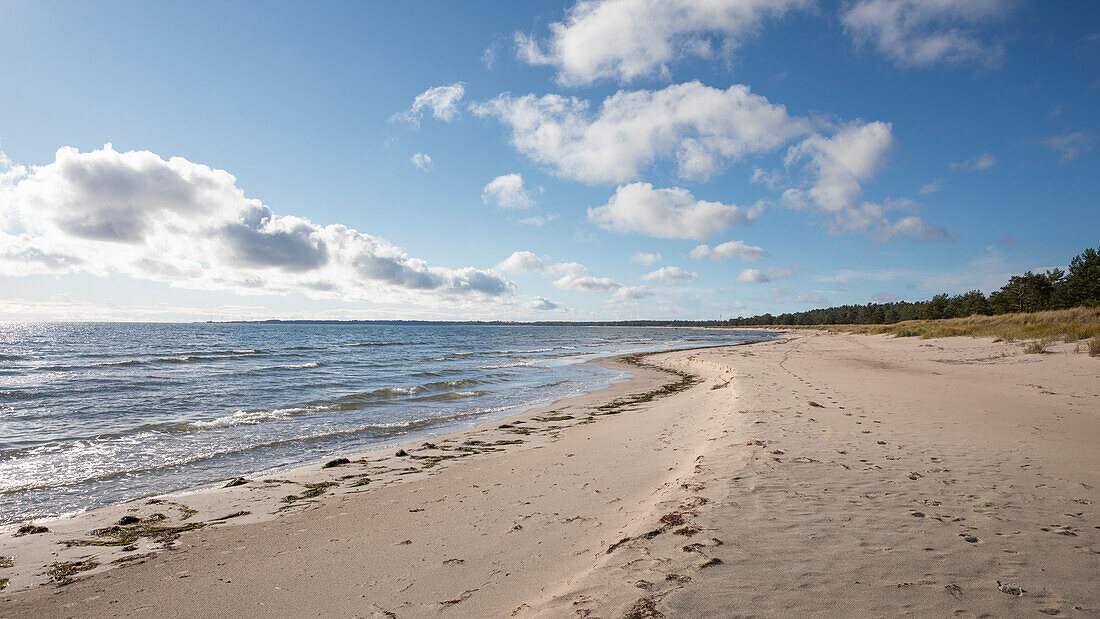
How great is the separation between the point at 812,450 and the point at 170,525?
10.0 meters

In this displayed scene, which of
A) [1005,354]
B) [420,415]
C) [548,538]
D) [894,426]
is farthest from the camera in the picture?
[1005,354]

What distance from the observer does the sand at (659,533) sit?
143 inches

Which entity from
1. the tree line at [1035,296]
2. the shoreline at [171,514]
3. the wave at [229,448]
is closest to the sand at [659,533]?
the shoreline at [171,514]

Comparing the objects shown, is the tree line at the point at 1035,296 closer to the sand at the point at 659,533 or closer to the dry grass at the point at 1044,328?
the dry grass at the point at 1044,328

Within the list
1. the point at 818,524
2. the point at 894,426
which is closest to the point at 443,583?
the point at 818,524

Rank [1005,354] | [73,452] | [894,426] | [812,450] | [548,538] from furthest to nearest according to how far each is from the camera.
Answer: [1005,354] → [73,452] → [894,426] → [812,450] → [548,538]

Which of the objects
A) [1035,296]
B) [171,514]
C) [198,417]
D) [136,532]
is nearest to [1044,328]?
[1035,296]

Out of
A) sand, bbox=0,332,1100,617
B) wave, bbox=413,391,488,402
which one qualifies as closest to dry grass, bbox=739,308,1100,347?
sand, bbox=0,332,1100,617

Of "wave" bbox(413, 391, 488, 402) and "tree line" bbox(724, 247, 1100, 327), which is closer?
"wave" bbox(413, 391, 488, 402)

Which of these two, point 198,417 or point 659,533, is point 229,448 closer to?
point 198,417

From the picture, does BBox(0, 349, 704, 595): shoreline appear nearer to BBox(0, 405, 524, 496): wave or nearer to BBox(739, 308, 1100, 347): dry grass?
BBox(0, 405, 524, 496): wave

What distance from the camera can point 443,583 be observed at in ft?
14.5

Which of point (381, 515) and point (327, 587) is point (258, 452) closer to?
point (381, 515)

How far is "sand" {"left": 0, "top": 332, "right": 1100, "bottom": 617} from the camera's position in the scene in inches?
143
